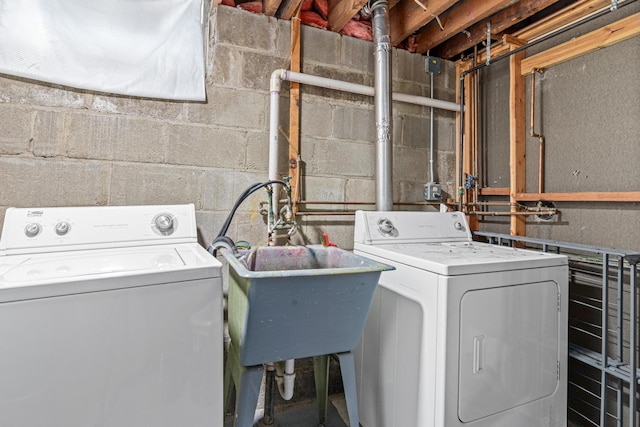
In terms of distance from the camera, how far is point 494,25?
2076 mm

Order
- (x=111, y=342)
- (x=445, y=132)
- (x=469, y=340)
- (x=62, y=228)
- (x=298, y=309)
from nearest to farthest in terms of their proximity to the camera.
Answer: (x=111, y=342) → (x=298, y=309) → (x=469, y=340) → (x=62, y=228) → (x=445, y=132)

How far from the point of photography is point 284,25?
199cm

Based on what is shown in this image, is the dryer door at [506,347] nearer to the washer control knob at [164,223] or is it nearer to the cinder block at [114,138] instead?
the washer control knob at [164,223]

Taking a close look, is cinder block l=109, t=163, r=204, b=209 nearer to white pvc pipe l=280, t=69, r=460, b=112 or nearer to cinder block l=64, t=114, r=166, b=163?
cinder block l=64, t=114, r=166, b=163

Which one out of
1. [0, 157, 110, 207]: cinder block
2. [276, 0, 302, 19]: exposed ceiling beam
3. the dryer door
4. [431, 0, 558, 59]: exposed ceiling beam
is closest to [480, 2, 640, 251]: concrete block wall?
[431, 0, 558, 59]: exposed ceiling beam

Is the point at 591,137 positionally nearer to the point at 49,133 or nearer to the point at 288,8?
the point at 288,8

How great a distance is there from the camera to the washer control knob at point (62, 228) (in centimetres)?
140

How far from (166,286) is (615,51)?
7.42 feet

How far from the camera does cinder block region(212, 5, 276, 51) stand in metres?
1.84

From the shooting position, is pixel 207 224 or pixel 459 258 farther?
pixel 207 224

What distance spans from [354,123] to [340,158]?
0.25 m

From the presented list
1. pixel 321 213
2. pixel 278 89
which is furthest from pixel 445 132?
pixel 278 89

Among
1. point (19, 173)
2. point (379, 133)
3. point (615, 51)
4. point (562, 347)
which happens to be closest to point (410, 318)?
point (562, 347)

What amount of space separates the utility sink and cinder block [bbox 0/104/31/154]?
3.58 ft
